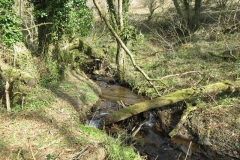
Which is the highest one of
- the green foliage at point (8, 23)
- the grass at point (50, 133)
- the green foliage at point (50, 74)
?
the green foliage at point (8, 23)

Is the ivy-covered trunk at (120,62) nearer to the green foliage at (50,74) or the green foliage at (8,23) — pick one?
the green foliage at (50,74)

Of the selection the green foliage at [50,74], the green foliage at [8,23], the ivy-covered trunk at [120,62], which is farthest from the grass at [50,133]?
the ivy-covered trunk at [120,62]

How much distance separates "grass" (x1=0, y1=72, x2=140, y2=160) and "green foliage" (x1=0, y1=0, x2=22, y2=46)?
216 cm

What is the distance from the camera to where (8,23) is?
797 centimetres

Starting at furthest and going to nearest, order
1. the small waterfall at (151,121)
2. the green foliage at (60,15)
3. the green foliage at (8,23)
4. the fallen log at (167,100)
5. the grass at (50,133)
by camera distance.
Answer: the green foliage at (60,15), the small waterfall at (151,121), the fallen log at (167,100), the green foliage at (8,23), the grass at (50,133)

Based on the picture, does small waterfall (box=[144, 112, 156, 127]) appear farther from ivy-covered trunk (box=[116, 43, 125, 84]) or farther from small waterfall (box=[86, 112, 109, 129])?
ivy-covered trunk (box=[116, 43, 125, 84])

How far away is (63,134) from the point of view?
7.13m

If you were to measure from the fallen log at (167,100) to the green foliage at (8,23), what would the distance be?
178 inches

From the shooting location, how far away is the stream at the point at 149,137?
7.86 m

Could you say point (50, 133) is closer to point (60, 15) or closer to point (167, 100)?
point (167, 100)

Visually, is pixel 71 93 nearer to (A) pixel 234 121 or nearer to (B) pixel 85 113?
(B) pixel 85 113

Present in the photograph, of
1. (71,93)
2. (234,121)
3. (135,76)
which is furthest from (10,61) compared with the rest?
(234,121)

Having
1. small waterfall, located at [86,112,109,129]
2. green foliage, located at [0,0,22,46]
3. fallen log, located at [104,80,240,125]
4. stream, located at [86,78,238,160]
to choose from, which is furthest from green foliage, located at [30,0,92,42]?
fallen log, located at [104,80,240,125]

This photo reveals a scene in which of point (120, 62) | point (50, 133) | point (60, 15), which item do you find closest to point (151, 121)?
point (50, 133)
